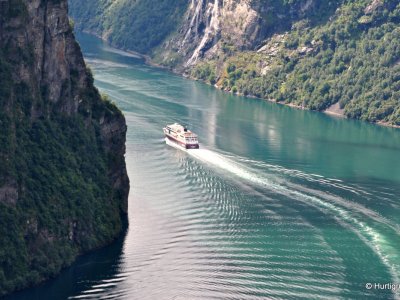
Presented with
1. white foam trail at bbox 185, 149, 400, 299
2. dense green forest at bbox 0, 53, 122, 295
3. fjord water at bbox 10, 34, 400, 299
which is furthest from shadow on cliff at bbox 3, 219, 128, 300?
white foam trail at bbox 185, 149, 400, 299

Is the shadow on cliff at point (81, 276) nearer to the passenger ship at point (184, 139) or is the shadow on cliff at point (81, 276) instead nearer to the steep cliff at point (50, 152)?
the steep cliff at point (50, 152)

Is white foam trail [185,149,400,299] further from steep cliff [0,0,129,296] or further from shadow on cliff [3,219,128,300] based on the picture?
shadow on cliff [3,219,128,300]

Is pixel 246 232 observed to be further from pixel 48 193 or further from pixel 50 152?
pixel 48 193

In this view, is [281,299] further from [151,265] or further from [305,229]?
[305,229]

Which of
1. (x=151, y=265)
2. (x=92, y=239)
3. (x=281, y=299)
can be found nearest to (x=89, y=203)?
(x=92, y=239)

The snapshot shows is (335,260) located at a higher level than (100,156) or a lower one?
lower

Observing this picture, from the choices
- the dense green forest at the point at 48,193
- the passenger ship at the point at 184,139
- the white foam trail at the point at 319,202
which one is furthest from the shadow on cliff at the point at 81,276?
the passenger ship at the point at 184,139
